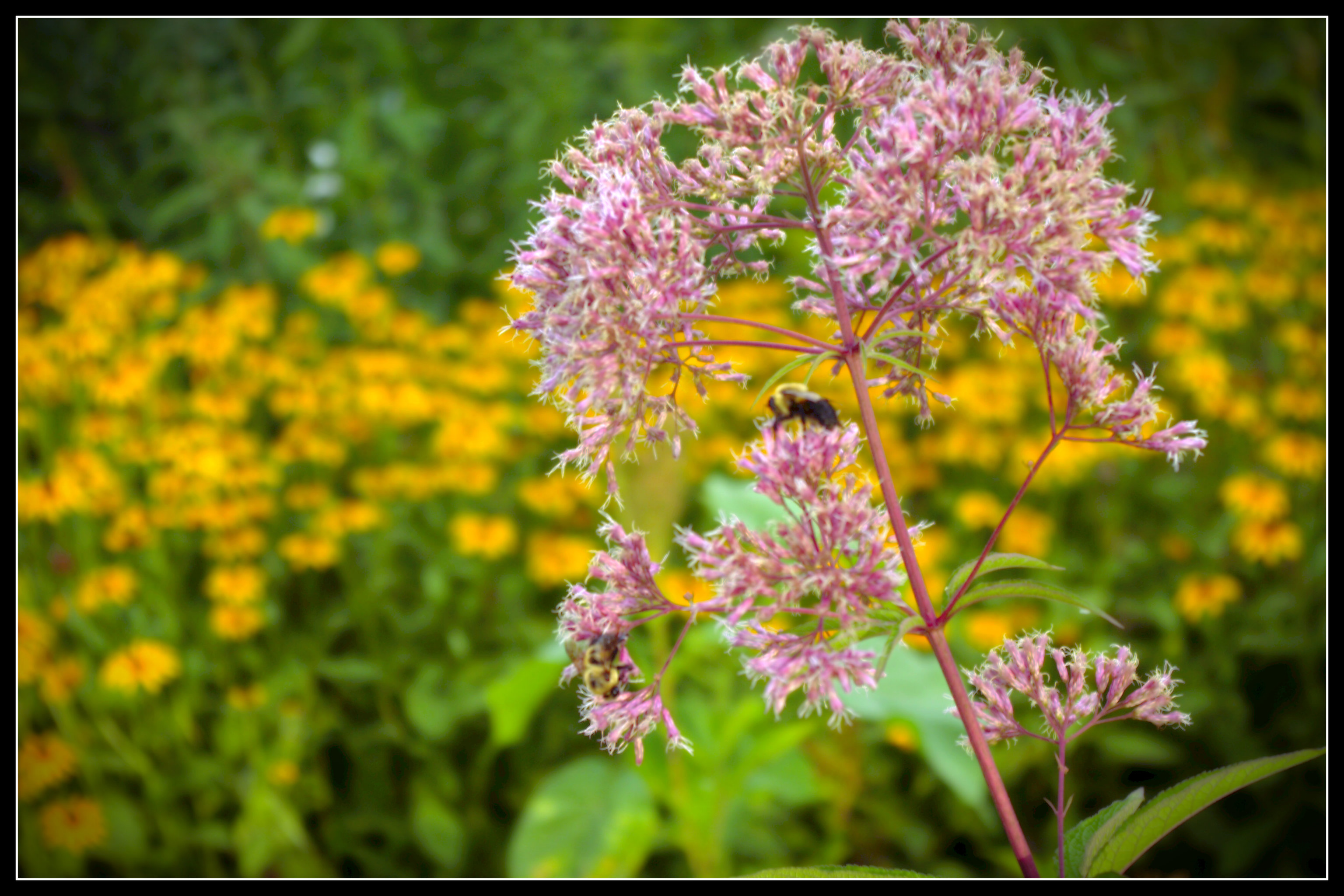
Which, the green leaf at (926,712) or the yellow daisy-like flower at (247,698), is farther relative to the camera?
the yellow daisy-like flower at (247,698)

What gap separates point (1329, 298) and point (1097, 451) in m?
0.60

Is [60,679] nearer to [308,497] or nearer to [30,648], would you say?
[30,648]

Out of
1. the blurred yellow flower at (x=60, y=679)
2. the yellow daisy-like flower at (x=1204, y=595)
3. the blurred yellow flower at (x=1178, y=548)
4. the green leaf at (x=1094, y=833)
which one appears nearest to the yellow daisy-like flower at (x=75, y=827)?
the blurred yellow flower at (x=60, y=679)

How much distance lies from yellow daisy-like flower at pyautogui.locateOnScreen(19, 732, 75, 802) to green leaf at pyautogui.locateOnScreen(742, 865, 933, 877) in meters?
2.21

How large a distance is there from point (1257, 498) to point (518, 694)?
5.88ft

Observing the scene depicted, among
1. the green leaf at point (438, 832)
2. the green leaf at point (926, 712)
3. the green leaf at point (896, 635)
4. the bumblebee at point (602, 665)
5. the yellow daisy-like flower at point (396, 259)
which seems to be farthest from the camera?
the yellow daisy-like flower at point (396, 259)

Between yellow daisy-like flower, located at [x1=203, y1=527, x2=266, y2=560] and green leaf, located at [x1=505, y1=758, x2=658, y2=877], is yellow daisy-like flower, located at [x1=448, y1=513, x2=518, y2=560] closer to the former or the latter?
yellow daisy-like flower, located at [x1=203, y1=527, x2=266, y2=560]

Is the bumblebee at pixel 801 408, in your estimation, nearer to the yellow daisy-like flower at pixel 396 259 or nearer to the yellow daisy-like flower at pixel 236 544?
the yellow daisy-like flower at pixel 236 544

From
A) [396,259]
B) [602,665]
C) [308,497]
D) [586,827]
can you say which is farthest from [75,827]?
[602,665]

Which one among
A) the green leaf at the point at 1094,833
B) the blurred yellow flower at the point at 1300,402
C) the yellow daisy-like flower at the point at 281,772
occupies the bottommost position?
the yellow daisy-like flower at the point at 281,772

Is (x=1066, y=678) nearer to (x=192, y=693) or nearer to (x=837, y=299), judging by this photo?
(x=837, y=299)

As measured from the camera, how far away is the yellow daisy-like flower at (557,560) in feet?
7.93

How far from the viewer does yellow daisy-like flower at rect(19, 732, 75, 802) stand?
2.36 m

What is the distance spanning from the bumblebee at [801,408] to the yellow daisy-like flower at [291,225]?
261 cm
